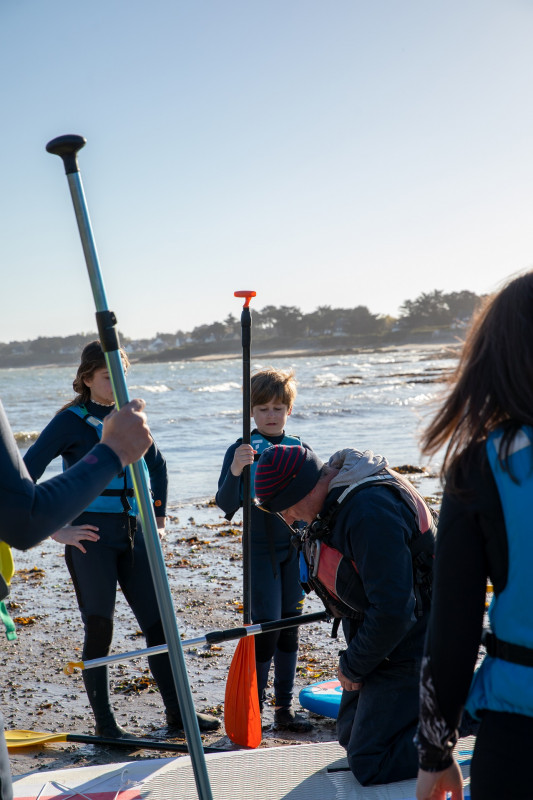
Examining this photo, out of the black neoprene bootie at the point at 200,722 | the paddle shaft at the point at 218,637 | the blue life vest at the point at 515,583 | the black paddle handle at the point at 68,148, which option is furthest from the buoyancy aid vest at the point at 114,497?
the blue life vest at the point at 515,583

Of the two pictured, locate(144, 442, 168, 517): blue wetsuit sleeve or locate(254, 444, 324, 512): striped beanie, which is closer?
locate(254, 444, 324, 512): striped beanie

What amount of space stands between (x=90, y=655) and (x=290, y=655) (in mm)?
1179

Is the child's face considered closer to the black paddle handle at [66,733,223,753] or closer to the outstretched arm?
the black paddle handle at [66,733,223,753]

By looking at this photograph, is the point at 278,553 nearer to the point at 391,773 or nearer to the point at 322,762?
the point at 322,762

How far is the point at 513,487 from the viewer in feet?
4.71

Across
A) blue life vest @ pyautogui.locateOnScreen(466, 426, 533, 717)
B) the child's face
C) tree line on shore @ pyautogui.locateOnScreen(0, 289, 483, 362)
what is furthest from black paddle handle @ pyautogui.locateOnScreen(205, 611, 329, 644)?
Answer: tree line on shore @ pyautogui.locateOnScreen(0, 289, 483, 362)

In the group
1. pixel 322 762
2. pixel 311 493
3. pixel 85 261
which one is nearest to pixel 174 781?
pixel 322 762

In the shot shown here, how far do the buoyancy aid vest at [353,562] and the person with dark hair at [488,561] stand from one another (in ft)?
3.69

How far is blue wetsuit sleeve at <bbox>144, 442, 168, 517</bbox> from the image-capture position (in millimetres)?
4422

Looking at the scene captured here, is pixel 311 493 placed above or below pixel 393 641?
above

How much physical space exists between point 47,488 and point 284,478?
1.19m

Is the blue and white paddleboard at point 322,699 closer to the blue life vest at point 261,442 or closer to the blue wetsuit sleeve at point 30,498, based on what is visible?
the blue life vest at point 261,442

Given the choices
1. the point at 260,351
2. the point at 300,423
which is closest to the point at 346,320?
the point at 260,351

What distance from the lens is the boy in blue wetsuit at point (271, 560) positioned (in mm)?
4180
